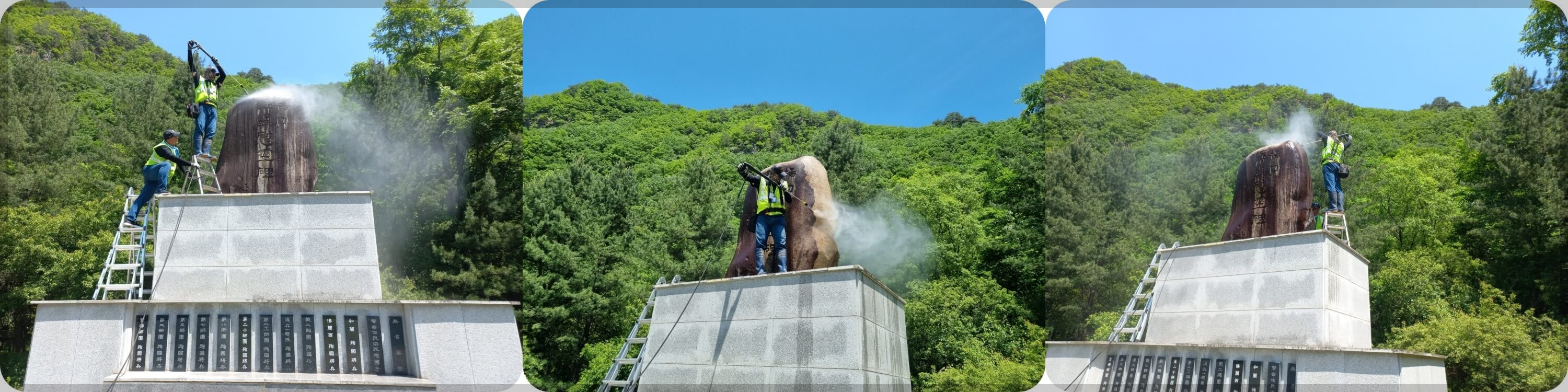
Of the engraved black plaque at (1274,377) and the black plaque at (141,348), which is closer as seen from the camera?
the black plaque at (141,348)

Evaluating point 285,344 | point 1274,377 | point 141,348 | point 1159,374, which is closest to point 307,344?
point 285,344

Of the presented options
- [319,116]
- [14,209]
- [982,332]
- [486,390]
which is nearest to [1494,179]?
[982,332]

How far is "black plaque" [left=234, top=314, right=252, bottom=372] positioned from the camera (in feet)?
35.2

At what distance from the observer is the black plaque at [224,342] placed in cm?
1073

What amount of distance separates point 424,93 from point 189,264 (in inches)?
499

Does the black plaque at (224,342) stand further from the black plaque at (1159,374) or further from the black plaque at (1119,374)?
the black plaque at (1159,374)

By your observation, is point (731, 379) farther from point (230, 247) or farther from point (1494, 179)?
point (1494, 179)

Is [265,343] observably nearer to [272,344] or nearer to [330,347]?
[272,344]

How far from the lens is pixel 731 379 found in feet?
35.2

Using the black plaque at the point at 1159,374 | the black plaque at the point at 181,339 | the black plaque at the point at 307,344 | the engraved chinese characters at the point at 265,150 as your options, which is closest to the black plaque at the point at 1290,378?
the black plaque at the point at 1159,374

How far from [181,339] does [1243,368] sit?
1224 cm

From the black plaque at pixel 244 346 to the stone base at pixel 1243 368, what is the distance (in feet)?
33.1

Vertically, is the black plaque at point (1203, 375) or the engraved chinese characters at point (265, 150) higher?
the engraved chinese characters at point (265, 150)

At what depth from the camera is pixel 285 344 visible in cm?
1083
